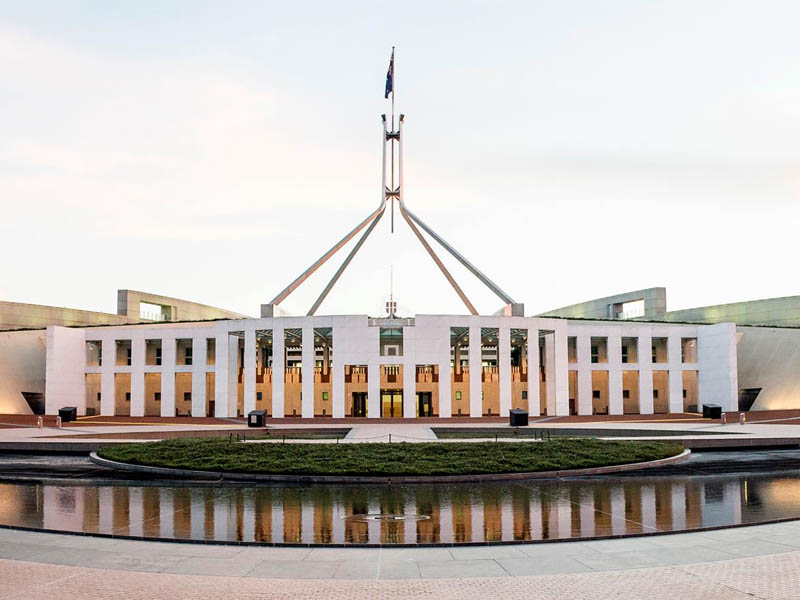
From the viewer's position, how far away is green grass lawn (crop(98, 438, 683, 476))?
17844 millimetres

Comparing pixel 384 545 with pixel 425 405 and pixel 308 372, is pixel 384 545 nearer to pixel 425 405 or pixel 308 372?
pixel 308 372

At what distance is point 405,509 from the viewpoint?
13.6 m

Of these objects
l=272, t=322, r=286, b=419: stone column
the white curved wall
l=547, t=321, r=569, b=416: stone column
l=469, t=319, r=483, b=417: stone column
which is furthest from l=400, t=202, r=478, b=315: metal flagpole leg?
the white curved wall

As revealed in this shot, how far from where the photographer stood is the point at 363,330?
151ft

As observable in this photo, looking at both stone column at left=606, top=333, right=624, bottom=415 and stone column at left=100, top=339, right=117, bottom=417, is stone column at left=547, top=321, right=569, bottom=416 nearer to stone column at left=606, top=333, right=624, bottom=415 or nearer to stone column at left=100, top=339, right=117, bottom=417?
stone column at left=606, top=333, right=624, bottom=415

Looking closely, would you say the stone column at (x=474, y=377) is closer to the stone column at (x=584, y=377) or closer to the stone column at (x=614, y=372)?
the stone column at (x=584, y=377)

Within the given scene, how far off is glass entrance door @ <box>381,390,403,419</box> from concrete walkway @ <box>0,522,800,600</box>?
1496 inches

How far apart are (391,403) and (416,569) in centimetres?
3964

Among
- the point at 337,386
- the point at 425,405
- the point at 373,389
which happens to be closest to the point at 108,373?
the point at 337,386

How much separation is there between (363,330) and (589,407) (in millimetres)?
15776

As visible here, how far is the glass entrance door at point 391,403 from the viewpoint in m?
48.7

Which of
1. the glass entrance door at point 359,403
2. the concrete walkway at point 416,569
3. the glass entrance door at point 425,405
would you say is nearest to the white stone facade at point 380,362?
the glass entrance door at point 425,405

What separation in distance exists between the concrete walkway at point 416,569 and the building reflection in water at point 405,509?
72 cm

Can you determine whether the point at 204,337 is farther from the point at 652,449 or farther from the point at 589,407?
the point at 652,449
